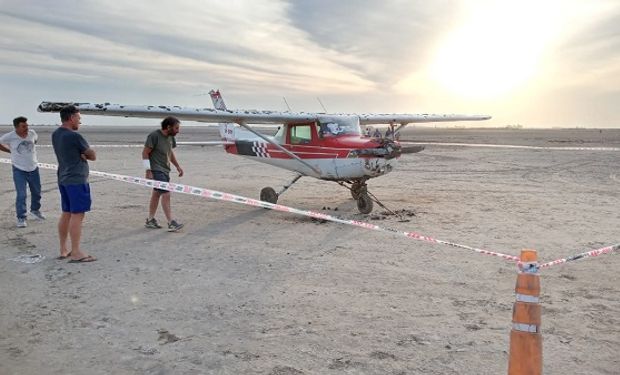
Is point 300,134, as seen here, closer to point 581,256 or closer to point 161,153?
point 161,153

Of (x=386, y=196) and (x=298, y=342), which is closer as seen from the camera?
(x=298, y=342)

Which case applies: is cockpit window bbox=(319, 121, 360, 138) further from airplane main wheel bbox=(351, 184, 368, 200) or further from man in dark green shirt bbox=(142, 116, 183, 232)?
man in dark green shirt bbox=(142, 116, 183, 232)

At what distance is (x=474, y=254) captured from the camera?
704cm

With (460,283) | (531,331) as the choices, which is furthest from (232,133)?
(531,331)

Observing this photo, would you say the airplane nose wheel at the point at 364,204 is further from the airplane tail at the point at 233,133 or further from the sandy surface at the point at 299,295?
the airplane tail at the point at 233,133

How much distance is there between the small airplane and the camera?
9977mm

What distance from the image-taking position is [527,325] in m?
3.25

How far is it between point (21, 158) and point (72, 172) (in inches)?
120

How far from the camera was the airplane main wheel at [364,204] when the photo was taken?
34.2 feet

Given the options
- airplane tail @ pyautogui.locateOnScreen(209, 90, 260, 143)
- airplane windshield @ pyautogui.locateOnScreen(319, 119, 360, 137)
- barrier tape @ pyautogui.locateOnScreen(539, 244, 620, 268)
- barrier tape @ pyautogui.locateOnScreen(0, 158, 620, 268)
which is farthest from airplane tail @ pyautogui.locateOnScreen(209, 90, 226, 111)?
barrier tape @ pyautogui.locateOnScreen(539, 244, 620, 268)

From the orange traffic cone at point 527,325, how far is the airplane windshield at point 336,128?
7.93 m

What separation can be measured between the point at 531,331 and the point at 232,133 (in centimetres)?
1190

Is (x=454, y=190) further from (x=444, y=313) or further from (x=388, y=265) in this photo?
(x=444, y=313)

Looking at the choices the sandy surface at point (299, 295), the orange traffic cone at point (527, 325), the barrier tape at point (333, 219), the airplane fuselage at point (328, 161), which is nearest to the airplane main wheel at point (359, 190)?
the airplane fuselage at point (328, 161)
